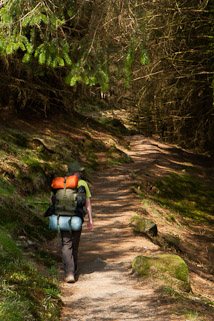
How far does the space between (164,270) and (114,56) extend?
6.42m

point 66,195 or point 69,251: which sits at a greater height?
point 66,195

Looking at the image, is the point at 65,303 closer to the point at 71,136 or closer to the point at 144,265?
the point at 144,265

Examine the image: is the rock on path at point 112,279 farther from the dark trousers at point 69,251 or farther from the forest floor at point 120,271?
the dark trousers at point 69,251

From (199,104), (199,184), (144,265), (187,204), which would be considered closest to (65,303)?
(144,265)

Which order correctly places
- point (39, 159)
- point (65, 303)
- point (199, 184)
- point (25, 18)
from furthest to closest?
1. point (199, 184)
2. point (39, 159)
3. point (25, 18)
4. point (65, 303)

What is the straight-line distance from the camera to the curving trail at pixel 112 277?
206 inches

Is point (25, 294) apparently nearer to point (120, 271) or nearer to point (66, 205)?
point (66, 205)

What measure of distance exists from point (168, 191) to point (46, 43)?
39.0ft

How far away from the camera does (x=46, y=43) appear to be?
7.80 m

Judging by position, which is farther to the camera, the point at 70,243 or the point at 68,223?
the point at 70,243

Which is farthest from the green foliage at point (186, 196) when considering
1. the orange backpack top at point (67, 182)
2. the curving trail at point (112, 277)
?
the orange backpack top at point (67, 182)

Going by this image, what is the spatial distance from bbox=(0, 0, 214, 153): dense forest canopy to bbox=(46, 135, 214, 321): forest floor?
3.42 metres

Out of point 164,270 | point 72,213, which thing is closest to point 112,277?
point 164,270

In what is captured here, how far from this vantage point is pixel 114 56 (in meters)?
11.1
